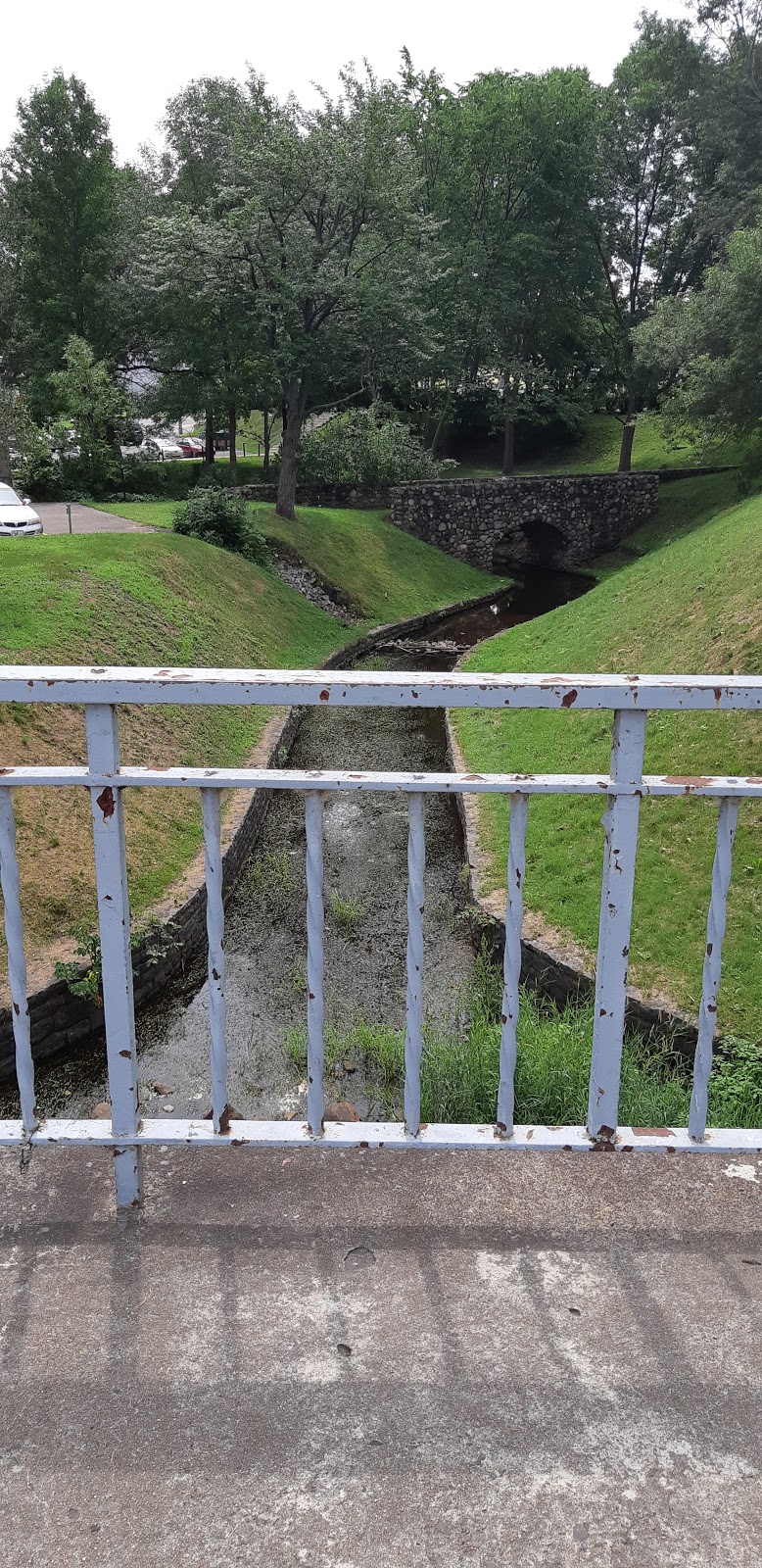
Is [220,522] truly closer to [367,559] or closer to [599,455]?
[367,559]

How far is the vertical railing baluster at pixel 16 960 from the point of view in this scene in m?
2.50

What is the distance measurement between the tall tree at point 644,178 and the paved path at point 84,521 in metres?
23.4

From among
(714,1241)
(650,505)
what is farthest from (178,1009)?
(650,505)

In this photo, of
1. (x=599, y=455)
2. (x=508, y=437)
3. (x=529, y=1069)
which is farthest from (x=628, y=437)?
(x=529, y=1069)

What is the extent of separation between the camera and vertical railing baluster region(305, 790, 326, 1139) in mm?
2504

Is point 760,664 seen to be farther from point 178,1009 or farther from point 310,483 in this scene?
point 310,483

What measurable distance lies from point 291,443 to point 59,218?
16.7m

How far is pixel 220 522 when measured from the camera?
22.0 meters

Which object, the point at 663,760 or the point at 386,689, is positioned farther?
the point at 663,760

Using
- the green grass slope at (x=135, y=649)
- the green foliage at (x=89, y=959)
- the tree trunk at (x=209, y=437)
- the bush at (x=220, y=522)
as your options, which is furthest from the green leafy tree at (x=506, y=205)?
the green foliage at (x=89, y=959)

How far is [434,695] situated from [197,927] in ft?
24.0

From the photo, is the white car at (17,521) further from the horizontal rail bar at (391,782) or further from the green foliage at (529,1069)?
the horizontal rail bar at (391,782)

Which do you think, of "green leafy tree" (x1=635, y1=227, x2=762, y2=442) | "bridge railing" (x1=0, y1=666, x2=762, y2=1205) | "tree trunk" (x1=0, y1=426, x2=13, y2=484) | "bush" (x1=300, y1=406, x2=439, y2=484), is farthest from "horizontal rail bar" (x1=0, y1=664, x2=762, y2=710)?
"bush" (x1=300, y1=406, x2=439, y2=484)

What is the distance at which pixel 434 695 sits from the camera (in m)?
2.37
